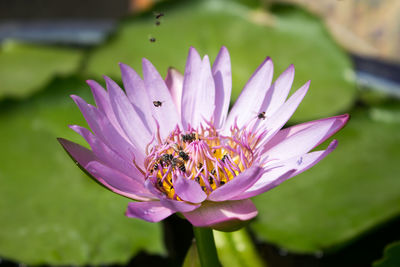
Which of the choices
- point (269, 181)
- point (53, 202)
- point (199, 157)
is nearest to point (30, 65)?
point (53, 202)

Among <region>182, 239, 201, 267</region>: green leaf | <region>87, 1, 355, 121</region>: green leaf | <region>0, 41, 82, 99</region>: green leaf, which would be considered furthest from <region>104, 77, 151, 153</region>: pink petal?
<region>0, 41, 82, 99</region>: green leaf

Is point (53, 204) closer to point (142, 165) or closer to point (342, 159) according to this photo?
point (142, 165)

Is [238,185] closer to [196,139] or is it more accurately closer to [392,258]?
[196,139]

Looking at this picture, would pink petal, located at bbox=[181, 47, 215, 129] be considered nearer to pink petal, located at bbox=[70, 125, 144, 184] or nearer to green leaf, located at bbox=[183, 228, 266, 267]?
pink petal, located at bbox=[70, 125, 144, 184]

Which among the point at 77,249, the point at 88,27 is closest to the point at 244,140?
the point at 77,249

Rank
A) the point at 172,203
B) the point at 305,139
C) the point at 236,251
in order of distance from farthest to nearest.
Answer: the point at 236,251 → the point at 305,139 → the point at 172,203

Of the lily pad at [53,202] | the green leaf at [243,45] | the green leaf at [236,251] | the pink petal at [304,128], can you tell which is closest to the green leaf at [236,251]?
the green leaf at [236,251]

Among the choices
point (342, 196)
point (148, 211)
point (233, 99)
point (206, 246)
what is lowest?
point (342, 196)
